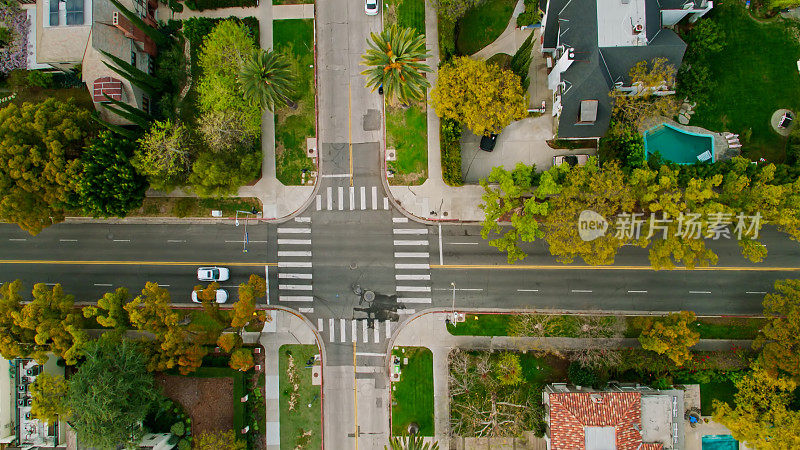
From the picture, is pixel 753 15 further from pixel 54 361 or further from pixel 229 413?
pixel 54 361

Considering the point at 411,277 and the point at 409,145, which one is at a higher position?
the point at 409,145

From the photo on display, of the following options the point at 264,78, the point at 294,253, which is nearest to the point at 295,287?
the point at 294,253

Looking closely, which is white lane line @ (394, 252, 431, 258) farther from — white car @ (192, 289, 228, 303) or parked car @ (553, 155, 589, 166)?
white car @ (192, 289, 228, 303)

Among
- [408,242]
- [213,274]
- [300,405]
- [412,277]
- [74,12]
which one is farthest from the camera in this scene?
[300,405]

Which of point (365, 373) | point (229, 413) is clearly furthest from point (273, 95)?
point (229, 413)

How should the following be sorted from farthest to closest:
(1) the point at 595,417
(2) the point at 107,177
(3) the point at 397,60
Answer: (2) the point at 107,177
(1) the point at 595,417
(3) the point at 397,60

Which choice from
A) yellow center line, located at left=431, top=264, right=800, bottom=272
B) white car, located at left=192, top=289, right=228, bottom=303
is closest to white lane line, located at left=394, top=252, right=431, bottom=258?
yellow center line, located at left=431, top=264, right=800, bottom=272

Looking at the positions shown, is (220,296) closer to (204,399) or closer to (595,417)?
(204,399)

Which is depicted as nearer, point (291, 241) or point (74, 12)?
point (74, 12)
